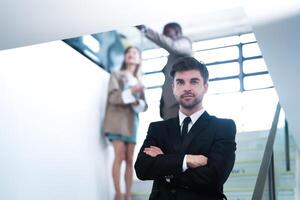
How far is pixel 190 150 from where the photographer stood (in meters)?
2.27

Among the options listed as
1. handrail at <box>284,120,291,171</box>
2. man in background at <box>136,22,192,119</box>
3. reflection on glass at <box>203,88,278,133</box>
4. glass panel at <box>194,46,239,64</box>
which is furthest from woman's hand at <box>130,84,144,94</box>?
handrail at <box>284,120,291,171</box>

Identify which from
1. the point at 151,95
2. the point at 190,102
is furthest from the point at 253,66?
the point at 190,102

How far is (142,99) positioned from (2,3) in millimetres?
2521

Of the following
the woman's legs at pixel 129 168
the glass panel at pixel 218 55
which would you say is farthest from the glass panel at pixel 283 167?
the woman's legs at pixel 129 168

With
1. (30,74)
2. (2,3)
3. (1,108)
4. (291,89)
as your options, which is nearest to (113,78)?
(30,74)

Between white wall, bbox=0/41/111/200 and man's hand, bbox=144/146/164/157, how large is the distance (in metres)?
1.75

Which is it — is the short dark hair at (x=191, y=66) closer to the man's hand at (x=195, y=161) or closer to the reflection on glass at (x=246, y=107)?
the man's hand at (x=195, y=161)

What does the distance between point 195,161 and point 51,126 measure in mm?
2417

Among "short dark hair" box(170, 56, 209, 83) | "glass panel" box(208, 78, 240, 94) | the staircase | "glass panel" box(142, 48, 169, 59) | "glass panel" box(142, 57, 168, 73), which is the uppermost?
"glass panel" box(142, 48, 169, 59)

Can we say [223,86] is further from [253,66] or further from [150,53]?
[253,66]

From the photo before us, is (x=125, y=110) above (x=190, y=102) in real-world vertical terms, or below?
above

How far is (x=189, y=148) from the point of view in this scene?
2277 millimetres

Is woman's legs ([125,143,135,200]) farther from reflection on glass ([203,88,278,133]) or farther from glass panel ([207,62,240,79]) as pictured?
glass panel ([207,62,240,79])

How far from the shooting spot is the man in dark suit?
7.09 feet
